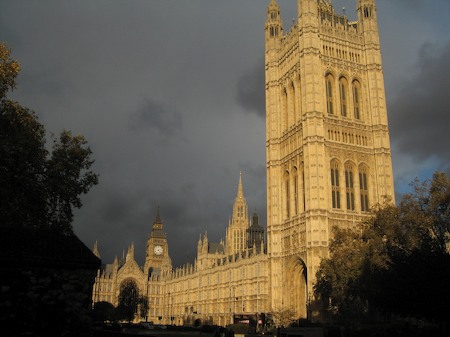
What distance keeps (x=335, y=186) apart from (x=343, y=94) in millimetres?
13854

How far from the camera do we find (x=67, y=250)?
16234mm

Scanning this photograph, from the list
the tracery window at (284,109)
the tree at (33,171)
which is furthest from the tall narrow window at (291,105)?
the tree at (33,171)

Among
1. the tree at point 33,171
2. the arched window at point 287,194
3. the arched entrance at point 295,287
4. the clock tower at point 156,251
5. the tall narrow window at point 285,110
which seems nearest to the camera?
the tree at point 33,171

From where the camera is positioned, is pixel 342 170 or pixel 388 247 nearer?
pixel 388 247

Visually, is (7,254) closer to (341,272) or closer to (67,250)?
(67,250)

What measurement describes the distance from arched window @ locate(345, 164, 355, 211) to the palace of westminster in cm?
13

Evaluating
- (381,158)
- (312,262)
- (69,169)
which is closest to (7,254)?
(69,169)

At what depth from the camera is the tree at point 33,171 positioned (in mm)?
25406

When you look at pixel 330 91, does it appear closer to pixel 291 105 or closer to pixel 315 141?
pixel 291 105

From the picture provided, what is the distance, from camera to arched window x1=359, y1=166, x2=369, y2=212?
2450 inches

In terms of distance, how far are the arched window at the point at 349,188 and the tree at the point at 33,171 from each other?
38367 mm

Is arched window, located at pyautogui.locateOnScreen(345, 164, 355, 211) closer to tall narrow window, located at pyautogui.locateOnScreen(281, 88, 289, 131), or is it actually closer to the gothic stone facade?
tall narrow window, located at pyautogui.locateOnScreen(281, 88, 289, 131)

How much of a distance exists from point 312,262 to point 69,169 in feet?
109

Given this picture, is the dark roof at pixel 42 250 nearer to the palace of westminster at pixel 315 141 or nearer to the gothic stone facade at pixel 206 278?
the palace of westminster at pixel 315 141
